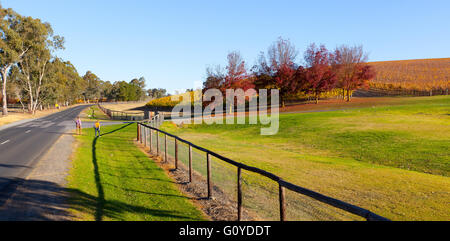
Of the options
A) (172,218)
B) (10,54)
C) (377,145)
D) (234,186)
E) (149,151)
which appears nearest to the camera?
(172,218)

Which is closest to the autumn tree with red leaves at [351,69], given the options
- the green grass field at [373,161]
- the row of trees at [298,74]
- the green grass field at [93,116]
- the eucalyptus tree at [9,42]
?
the row of trees at [298,74]

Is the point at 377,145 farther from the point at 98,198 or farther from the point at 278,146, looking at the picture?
the point at 98,198

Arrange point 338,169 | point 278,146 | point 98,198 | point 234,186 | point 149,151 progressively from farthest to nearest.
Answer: point 278,146 → point 149,151 → point 338,169 → point 234,186 → point 98,198

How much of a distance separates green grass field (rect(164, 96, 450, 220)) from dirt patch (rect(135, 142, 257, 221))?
11.1 feet

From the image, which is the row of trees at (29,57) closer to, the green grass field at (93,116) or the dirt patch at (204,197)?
the green grass field at (93,116)

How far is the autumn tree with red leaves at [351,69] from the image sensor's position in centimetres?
5184

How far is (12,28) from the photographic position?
54.0 metres

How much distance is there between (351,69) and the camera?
5222 cm

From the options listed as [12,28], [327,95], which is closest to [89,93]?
[12,28]

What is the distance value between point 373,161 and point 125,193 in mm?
12103

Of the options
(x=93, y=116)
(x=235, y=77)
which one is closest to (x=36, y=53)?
(x=93, y=116)

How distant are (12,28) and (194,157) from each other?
58434mm

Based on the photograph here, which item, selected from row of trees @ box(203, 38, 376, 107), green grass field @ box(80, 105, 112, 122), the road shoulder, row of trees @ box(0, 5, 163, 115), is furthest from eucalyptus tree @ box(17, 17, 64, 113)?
the road shoulder

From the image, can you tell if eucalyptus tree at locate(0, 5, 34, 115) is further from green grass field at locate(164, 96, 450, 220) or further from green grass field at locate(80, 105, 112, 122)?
green grass field at locate(164, 96, 450, 220)
